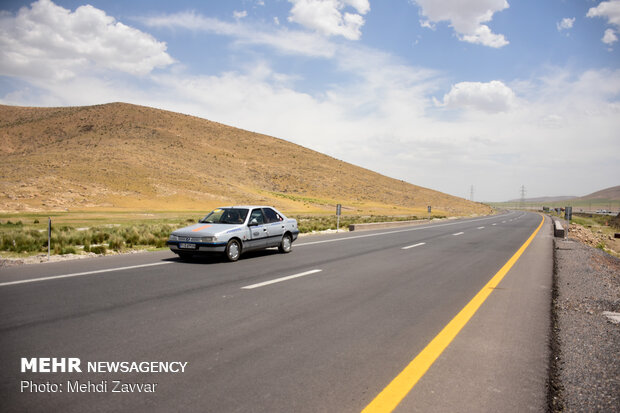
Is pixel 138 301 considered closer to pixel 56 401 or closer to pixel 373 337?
pixel 56 401

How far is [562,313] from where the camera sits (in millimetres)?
6418

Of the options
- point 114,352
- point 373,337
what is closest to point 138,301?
point 114,352

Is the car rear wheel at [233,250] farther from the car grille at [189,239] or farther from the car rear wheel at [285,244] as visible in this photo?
the car rear wheel at [285,244]

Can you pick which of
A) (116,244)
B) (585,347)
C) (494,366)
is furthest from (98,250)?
(585,347)

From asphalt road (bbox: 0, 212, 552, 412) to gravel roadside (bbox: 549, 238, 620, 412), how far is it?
0.17 m

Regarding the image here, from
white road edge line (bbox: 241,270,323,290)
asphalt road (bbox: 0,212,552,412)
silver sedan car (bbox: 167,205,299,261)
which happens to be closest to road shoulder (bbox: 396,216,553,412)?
asphalt road (bbox: 0,212,552,412)

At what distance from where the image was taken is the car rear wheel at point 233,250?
36.5 feet

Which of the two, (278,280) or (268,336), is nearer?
(268,336)

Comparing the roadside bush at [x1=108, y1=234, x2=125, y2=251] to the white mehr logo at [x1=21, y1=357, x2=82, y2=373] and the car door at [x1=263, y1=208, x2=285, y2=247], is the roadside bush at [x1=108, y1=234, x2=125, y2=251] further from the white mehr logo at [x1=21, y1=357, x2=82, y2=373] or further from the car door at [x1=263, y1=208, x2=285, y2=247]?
the white mehr logo at [x1=21, y1=357, x2=82, y2=373]

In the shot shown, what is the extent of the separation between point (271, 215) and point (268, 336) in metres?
8.45

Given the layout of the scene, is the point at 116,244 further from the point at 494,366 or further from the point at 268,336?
the point at 494,366

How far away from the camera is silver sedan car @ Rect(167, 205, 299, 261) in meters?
10.9

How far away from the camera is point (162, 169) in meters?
65.6

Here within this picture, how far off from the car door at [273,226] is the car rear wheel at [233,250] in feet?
4.66
